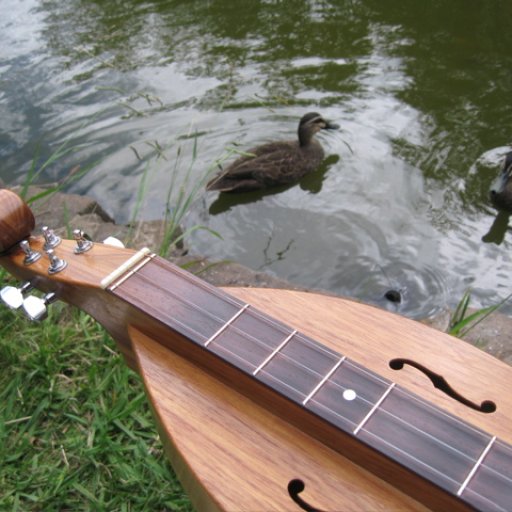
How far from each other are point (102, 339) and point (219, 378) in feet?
3.79

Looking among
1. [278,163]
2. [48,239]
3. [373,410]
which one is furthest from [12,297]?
[278,163]

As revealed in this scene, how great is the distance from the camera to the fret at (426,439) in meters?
1.29

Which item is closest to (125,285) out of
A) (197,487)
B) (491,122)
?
(197,487)

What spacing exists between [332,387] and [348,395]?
0.15ft

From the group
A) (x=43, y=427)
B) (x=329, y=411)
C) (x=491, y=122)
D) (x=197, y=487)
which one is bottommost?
(x=491, y=122)

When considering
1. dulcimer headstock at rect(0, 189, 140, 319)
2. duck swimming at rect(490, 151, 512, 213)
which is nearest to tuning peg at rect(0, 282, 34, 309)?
dulcimer headstock at rect(0, 189, 140, 319)

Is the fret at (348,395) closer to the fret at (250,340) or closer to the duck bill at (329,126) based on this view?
the fret at (250,340)

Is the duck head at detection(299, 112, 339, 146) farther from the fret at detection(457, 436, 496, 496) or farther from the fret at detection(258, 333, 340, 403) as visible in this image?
the fret at detection(457, 436, 496, 496)

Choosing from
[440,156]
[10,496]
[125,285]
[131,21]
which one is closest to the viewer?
[125,285]

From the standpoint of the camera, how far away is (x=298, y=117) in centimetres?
570

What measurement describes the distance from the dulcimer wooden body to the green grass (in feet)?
1.60

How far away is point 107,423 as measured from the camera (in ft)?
7.38

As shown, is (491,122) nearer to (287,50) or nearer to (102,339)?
(287,50)

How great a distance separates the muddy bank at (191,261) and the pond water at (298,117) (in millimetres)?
277
